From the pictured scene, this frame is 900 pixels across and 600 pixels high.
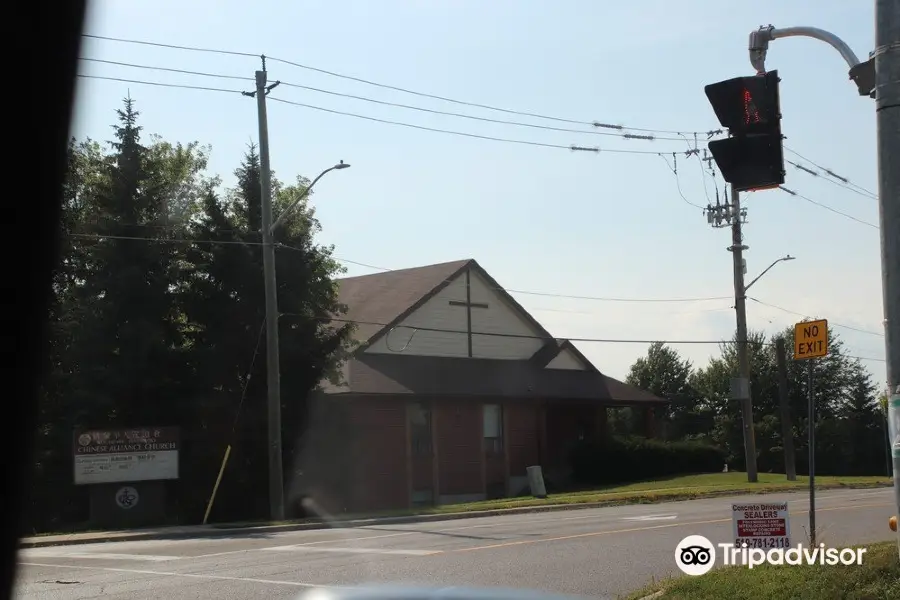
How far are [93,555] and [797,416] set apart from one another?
49.2m

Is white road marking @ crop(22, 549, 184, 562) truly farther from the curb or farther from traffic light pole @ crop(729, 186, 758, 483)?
traffic light pole @ crop(729, 186, 758, 483)

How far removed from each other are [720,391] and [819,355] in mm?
58454

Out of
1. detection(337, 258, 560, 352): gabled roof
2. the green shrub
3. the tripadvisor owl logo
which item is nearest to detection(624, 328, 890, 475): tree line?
the green shrub

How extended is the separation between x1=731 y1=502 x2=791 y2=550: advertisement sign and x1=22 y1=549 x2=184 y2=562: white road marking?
9002mm

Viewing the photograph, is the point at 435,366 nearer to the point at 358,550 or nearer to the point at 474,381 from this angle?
the point at 474,381

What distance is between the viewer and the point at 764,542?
11812mm

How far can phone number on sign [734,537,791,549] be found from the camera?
1171 centimetres

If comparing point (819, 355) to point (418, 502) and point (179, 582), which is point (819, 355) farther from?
point (418, 502)

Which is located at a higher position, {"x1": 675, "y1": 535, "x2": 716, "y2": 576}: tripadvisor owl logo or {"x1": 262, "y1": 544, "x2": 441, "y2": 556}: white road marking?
{"x1": 675, "y1": 535, "x2": 716, "y2": 576}: tripadvisor owl logo

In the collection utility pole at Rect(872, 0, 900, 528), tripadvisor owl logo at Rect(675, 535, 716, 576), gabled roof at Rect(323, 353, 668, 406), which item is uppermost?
utility pole at Rect(872, 0, 900, 528)

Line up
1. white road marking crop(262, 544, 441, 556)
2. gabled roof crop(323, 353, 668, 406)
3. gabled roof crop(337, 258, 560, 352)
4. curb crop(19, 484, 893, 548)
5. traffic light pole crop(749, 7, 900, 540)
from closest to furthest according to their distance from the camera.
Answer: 1. traffic light pole crop(749, 7, 900, 540)
2. white road marking crop(262, 544, 441, 556)
3. curb crop(19, 484, 893, 548)
4. gabled roof crop(323, 353, 668, 406)
5. gabled roof crop(337, 258, 560, 352)

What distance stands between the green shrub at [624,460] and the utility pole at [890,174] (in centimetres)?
3387

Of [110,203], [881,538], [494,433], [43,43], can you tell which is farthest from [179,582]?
[494,433]

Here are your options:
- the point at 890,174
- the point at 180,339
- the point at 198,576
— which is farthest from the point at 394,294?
the point at 890,174
